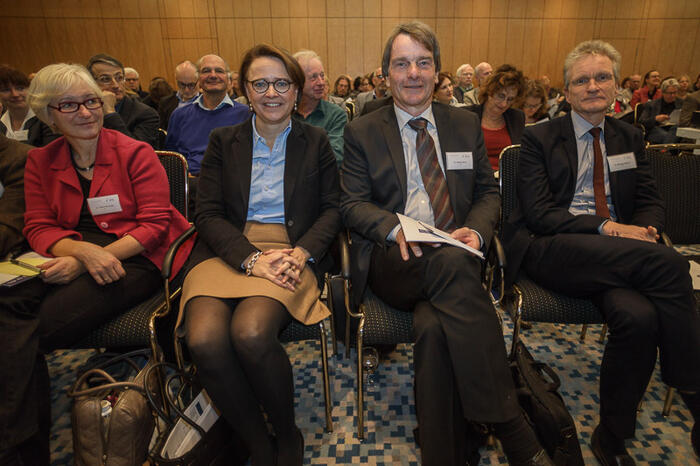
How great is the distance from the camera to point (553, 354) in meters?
2.29

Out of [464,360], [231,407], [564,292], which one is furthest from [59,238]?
[564,292]

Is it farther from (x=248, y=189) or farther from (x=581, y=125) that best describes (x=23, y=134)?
(x=581, y=125)

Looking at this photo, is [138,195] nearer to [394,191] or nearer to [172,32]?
[394,191]

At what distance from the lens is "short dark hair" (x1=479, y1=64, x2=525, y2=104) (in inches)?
123

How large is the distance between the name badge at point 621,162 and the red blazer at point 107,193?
2.18 m

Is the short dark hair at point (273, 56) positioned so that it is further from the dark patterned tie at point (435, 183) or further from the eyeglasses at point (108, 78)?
the eyeglasses at point (108, 78)

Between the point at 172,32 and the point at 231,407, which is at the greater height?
the point at 172,32

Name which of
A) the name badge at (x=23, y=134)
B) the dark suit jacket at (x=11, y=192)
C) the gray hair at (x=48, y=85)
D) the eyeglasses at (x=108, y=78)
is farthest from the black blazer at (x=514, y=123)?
the name badge at (x=23, y=134)

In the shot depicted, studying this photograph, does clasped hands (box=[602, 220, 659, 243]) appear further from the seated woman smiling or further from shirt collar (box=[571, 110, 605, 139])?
the seated woman smiling

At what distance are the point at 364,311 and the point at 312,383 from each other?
760 mm

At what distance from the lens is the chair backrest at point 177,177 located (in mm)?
2094

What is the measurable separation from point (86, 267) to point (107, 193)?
0.36 m

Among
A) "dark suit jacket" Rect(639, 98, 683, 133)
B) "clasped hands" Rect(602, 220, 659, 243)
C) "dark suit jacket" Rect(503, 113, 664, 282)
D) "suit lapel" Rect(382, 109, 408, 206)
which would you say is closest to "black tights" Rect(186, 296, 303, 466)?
"suit lapel" Rect(382, 109, 408, 206)

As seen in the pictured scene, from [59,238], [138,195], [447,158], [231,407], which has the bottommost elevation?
[231,407]
